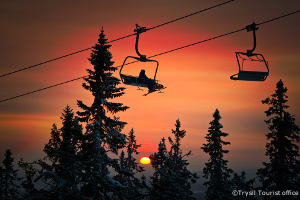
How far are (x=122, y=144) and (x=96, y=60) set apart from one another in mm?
7232

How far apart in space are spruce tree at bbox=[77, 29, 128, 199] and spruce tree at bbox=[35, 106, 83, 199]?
2.95 ft

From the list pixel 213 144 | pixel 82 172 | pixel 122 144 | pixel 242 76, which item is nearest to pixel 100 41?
pixel 122 144

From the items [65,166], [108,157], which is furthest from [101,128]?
[65,166]

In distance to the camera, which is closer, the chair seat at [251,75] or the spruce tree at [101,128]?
the chair seat at [251,75]

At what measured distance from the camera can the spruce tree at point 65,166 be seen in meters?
24.9

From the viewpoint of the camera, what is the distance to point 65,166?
34.7 meters

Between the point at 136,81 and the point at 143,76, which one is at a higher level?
the point at 143,76

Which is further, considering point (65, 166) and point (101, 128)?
point (65, 166)

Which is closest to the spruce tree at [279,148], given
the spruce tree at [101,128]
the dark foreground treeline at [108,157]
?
the dark foreground treeline at [108,157]

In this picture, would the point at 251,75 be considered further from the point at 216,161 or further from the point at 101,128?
the point at 216,161

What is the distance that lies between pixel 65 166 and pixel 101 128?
36.2ft

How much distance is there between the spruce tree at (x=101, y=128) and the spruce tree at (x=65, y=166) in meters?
0.90

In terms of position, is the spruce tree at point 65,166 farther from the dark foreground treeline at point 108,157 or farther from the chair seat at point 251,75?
the chair seat at point 251,75

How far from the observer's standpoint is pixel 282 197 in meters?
32.0
